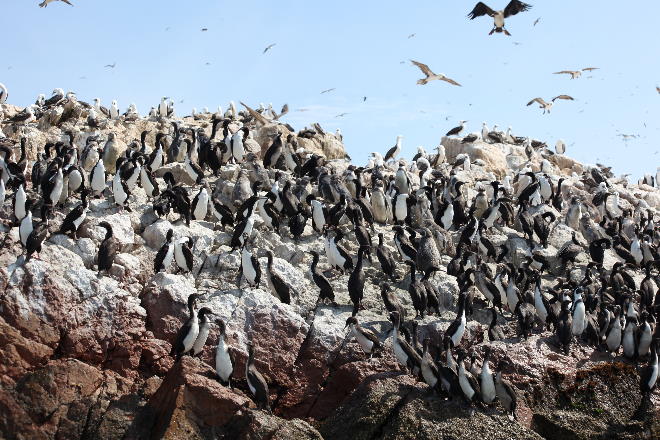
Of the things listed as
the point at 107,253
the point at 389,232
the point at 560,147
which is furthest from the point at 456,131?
the point at 107,253

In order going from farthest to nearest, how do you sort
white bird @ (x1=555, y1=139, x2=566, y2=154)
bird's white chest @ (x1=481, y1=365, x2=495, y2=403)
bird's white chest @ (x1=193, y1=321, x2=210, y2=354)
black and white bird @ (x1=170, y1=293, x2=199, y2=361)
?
1. white bird @ (x1=555, y1=139, x2=566, y2=154)
2. bird's white chest @ (x1=193, y1=321, x2=210, y2=354)
3. black and white bird @ (x1=170, y1=293, x2=199, y2=361)
4. bird's white chest @ (x1=481, y1=365, x2=495, y2=403)

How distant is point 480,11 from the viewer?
16391 mm

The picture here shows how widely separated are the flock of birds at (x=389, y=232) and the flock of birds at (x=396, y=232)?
0.14 ft

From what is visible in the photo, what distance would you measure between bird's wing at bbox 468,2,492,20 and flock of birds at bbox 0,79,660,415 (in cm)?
558

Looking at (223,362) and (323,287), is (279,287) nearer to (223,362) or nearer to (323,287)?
(323,287)

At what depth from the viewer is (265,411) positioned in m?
14.2

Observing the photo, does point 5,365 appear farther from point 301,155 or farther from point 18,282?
point 301,155

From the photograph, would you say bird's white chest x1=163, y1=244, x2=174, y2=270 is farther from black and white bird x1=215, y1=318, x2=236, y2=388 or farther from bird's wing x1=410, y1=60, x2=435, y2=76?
bird's wing x1=410, y1=60, x2=435, y2=76

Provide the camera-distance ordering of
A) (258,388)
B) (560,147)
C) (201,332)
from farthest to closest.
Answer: (560,147), (201,332), (258,388)

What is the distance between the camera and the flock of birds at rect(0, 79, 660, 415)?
1667 cm

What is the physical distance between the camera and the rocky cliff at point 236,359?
14.0m

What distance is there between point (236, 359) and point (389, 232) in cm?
851

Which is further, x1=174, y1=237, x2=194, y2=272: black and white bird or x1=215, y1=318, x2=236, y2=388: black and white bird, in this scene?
x1=174, y1=237, x2=194, y2=272: black and white bird

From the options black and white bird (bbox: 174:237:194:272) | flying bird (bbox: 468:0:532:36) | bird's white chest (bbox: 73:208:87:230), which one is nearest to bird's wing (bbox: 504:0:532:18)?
flying bird (bbox: 468:0:532:36)
